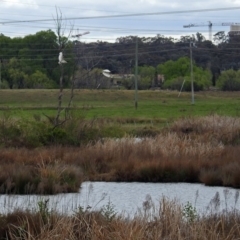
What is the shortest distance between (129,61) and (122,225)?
398 ft

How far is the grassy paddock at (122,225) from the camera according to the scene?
11.6 meters

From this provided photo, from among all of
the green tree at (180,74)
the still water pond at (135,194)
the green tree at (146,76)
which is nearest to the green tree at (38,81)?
the green tree at (180,74)

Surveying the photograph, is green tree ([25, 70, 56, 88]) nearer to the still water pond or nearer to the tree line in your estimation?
the tree line

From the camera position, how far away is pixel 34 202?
1552cm

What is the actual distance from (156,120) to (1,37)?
2559 inches

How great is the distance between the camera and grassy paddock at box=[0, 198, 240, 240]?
37.9 feet

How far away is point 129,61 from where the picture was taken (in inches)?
5221

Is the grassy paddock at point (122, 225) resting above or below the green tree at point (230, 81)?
above

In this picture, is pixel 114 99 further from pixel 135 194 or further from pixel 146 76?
pixel 135 194

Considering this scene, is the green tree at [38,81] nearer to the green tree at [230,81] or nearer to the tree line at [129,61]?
the tree line at [129,61]

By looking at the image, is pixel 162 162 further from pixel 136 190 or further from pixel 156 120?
pixel 156 120

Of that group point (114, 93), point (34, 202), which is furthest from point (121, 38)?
point (34, 202)

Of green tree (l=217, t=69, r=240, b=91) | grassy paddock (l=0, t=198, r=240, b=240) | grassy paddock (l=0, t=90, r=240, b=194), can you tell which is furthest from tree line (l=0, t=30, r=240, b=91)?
grassy paddock (l=0, t=198, r=240, b=240)

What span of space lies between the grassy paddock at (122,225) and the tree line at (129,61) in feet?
233
